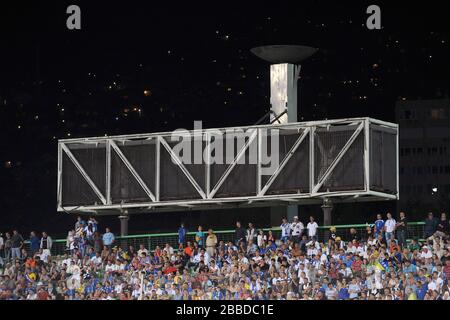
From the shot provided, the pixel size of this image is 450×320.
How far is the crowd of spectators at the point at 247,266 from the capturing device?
37.6m

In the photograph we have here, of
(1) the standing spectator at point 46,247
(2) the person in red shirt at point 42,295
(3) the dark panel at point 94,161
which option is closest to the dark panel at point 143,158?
(3) the dark panel at point 94,161

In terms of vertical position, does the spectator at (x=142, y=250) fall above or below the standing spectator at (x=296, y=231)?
below

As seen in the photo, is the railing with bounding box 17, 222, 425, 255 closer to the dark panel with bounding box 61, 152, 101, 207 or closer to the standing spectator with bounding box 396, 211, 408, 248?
the dark panel with bounding box 61, 152, 101, 207

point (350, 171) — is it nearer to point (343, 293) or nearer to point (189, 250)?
point (189, 250)

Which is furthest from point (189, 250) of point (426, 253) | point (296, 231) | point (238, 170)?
point (426, 253)

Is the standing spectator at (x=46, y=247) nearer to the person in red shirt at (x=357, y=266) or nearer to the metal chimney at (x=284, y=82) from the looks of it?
the metal chimney at (x=284, y=82)

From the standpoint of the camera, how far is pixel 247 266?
40.2m

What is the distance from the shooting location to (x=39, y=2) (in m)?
85.2

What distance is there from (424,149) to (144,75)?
7905 cm

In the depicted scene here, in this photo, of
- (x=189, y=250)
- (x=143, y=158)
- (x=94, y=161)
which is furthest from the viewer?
(x=94, y=161)

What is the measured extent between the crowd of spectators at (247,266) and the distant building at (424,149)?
117052 millimetres

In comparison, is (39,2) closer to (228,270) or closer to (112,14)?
(112,14)

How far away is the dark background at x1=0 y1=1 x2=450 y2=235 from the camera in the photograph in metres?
86.7
